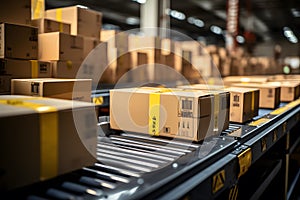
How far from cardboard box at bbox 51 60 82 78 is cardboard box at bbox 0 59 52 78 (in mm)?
173

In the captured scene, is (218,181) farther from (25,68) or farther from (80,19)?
(80,19)

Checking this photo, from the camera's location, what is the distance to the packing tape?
0.80 metres

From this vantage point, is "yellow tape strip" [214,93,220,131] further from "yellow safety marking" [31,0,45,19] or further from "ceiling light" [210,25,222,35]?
"ceiling light" [210,25,222,35]

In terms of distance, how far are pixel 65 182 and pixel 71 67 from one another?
1.58 meters

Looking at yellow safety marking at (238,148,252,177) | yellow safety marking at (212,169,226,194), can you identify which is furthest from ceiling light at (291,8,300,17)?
yellow safety marking at (212,169,226,194)

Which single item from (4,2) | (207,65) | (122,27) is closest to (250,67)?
(207,65)

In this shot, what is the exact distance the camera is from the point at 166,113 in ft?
4.12

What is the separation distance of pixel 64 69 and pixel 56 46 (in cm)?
16

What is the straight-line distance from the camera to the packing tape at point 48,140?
800 mm

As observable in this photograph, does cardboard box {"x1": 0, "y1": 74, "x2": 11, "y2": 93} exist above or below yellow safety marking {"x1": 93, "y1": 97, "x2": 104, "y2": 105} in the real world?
above

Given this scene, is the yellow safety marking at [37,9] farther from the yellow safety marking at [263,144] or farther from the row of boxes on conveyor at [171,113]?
the yellow safety marking at [263,144]

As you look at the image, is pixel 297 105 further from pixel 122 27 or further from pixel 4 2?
pixel 122 27

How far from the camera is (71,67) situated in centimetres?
231

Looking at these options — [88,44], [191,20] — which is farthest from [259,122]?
[191,20]
